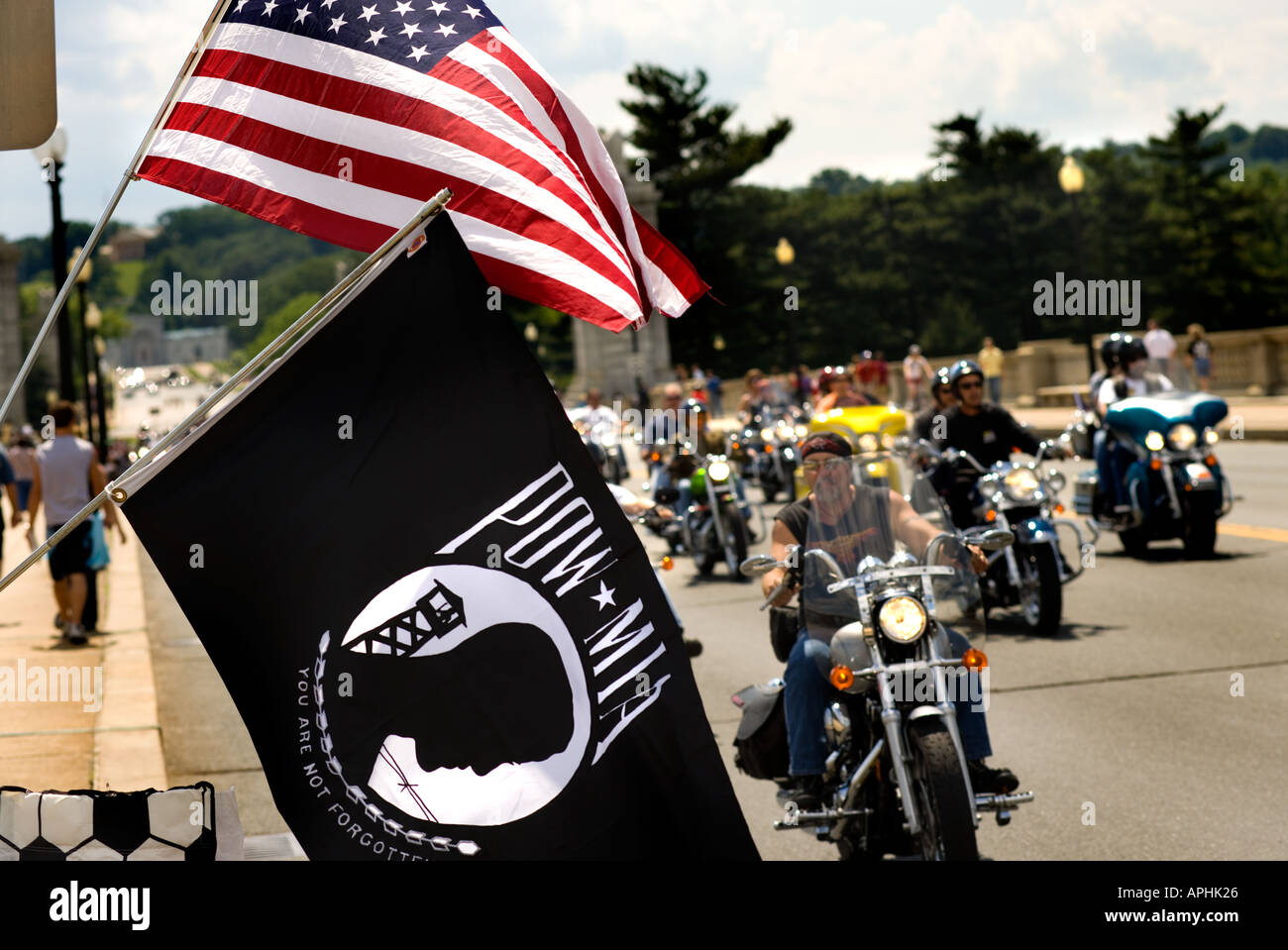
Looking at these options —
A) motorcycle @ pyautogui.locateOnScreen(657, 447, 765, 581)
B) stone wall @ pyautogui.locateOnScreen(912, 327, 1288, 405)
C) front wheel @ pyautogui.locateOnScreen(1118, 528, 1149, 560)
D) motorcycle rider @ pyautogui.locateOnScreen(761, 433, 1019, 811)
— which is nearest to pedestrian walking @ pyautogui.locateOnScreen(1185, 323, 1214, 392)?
stone wall @ pyautogui.locateOnScreen(912, 327, 1288, 405)

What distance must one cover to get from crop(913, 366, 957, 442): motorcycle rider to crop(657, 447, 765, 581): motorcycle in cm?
344

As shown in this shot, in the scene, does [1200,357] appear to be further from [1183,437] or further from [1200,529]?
[1183,437]

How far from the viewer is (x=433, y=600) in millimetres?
3721

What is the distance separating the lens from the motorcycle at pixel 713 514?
15.9m

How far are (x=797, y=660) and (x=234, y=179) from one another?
2.75 m

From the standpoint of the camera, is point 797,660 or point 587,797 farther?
point 797,660

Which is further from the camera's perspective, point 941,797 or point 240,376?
point 941,797

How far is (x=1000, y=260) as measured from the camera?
93.3 meters

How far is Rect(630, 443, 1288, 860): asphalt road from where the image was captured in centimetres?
649

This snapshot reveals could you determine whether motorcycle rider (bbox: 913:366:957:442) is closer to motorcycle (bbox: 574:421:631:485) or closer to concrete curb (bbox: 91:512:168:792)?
concrete curb (bbox: 91:512:168:792)

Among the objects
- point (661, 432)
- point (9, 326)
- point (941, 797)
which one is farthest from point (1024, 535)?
point (9, 326)

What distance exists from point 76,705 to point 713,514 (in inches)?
285
